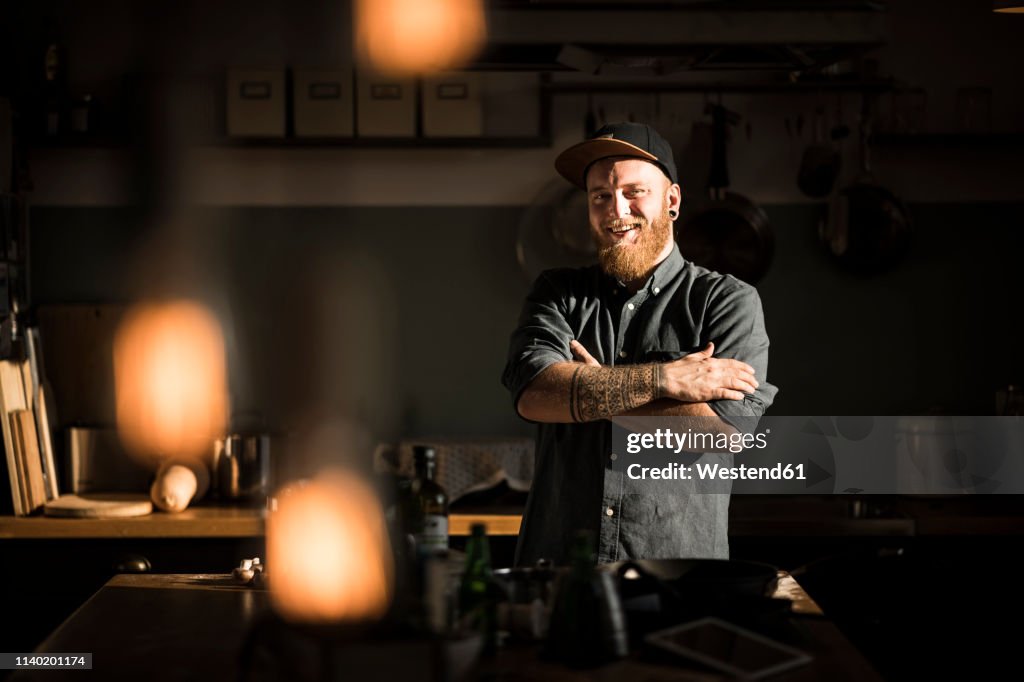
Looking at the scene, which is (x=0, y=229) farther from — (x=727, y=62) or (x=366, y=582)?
(x=366, y=582)

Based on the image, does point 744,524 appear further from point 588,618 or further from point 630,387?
point 588,618

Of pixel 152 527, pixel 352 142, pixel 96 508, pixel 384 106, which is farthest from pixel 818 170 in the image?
pixel 96 508

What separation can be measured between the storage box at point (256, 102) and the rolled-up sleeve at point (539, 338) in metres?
1.93

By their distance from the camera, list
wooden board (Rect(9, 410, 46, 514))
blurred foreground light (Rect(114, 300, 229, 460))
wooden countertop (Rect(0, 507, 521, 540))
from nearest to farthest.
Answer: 1. wooden countertop (Rect(0, 507, 521, 540))
2. wooden board (Rect(9, 410, 46, 514))
3. blurred foreground light (Rect(114, 300, 229, 460))

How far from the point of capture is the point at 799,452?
13.7ft

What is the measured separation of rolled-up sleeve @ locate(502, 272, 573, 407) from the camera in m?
2.42

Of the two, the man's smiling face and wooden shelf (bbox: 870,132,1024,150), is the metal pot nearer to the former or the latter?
the man's smiling face

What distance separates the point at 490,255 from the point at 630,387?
2084mm

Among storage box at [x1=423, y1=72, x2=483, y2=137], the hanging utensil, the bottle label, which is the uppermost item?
storage box at [x1=423, y1=72, x2=483, y2=137]

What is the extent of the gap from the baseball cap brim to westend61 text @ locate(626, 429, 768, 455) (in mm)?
608

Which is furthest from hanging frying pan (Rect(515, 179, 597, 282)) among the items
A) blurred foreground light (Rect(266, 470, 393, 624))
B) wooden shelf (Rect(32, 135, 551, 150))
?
blurred foreground light (Rect(266, 470, 393, 624))

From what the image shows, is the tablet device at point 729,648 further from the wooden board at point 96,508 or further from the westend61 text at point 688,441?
the wooden board at point 96,508

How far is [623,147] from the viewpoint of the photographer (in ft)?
8.07

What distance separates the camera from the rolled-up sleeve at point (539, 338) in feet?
7.94
